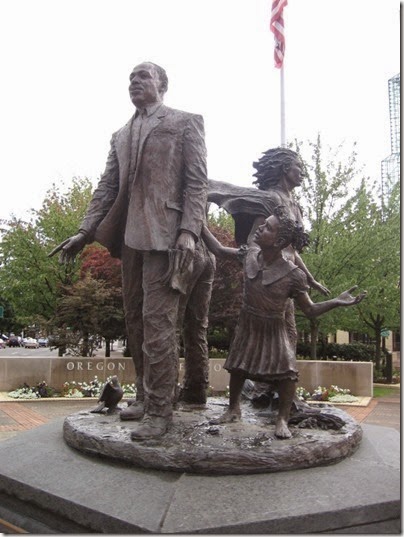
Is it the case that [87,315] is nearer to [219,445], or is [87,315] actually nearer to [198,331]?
[198,331]

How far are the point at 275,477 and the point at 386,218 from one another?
18.4 m

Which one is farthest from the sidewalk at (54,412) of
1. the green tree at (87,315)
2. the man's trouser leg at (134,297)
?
the man's trouser leg at (134,297)

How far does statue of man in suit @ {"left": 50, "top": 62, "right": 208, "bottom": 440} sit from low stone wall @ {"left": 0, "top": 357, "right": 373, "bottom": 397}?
1018cm

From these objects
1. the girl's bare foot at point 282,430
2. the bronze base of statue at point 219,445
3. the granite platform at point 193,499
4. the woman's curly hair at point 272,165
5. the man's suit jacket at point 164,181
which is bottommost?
the granite platform at point 193,499

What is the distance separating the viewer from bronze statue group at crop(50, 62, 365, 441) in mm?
4250

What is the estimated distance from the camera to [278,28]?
14.3 metres

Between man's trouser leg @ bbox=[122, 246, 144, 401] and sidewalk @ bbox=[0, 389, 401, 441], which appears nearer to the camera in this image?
man's trouser leg @ bbox=[122, 246, 144, 401]

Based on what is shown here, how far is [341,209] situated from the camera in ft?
62.8

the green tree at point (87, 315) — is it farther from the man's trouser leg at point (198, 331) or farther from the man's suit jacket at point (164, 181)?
the man's suit jacket at point (164, 181)

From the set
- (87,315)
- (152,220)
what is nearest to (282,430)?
(152,220)

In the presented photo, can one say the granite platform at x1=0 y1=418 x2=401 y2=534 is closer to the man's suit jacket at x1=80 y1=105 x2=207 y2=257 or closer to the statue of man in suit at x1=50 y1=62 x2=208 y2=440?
the statue of man in suit at x1=50 y1=62 x2=208 y2=440

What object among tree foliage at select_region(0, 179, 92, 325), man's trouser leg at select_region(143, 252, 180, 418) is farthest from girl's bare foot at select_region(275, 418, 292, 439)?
tree foliage at select_region(0, 179, 92, 325)

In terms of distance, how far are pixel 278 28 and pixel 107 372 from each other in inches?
399

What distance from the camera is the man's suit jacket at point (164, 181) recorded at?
4.41 metres
